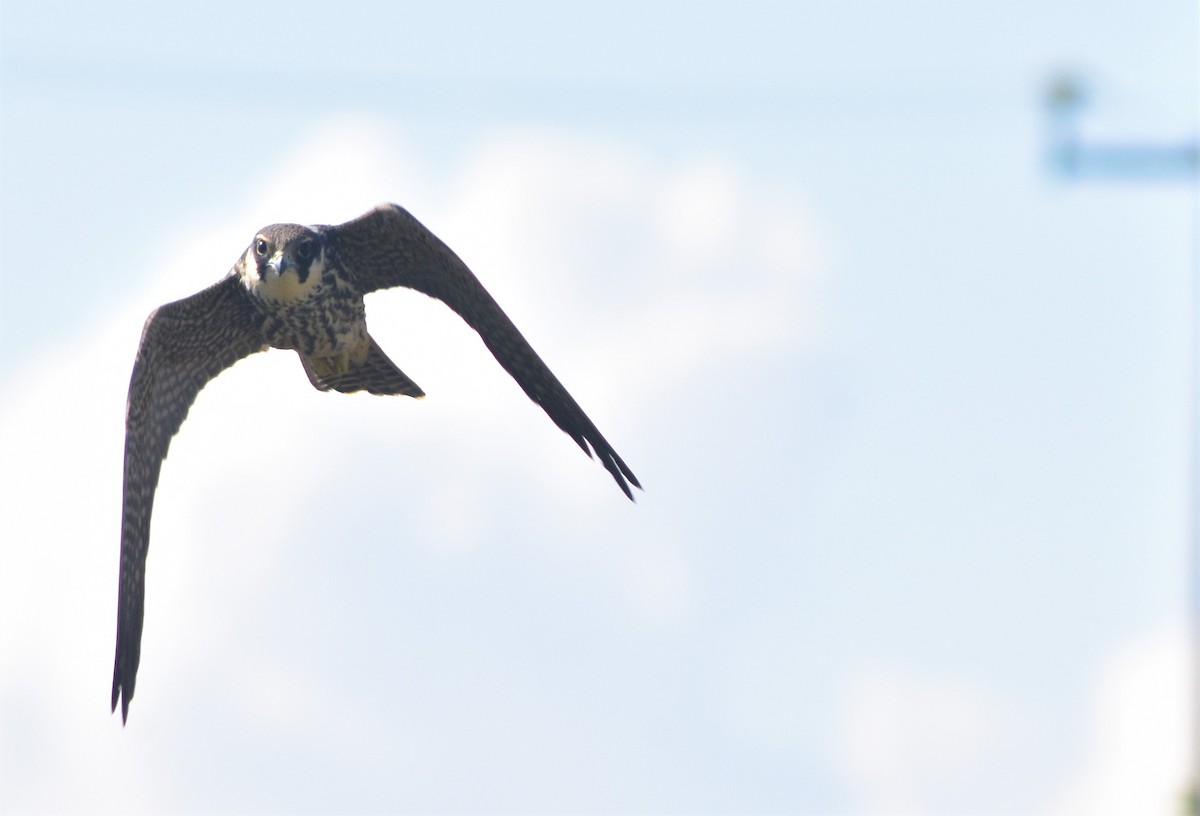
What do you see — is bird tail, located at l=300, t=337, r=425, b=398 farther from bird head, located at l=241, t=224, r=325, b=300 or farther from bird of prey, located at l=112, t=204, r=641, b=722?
bird head, located at l=241, t=224, r=325, b=300

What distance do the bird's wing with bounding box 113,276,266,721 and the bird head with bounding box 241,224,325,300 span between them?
52 cm

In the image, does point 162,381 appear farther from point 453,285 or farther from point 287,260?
point 453,285

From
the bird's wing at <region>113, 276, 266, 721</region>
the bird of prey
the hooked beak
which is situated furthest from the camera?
the bird's wing at <region>113, 276, 266, 721</region>

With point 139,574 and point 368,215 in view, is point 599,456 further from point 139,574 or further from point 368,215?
point 139,574

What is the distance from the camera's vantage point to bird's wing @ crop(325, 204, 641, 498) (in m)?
12.7

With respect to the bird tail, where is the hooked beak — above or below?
above

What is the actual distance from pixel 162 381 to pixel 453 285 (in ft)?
6.25

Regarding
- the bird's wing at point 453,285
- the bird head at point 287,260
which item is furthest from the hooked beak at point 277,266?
the bird's wing at point 453,285

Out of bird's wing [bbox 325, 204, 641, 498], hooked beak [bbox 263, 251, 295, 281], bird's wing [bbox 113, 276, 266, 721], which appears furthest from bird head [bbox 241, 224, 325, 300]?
bird's wing [bbox 113, 276, 266, 721]

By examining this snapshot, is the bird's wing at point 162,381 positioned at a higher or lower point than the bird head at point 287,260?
lower

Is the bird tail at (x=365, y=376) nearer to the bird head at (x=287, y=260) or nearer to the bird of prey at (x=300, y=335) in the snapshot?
the bird of prey at (x=300, y=335)

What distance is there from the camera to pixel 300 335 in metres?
12.9

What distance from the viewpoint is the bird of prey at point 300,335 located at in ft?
41.5

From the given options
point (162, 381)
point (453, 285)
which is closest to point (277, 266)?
point (453, 285)
